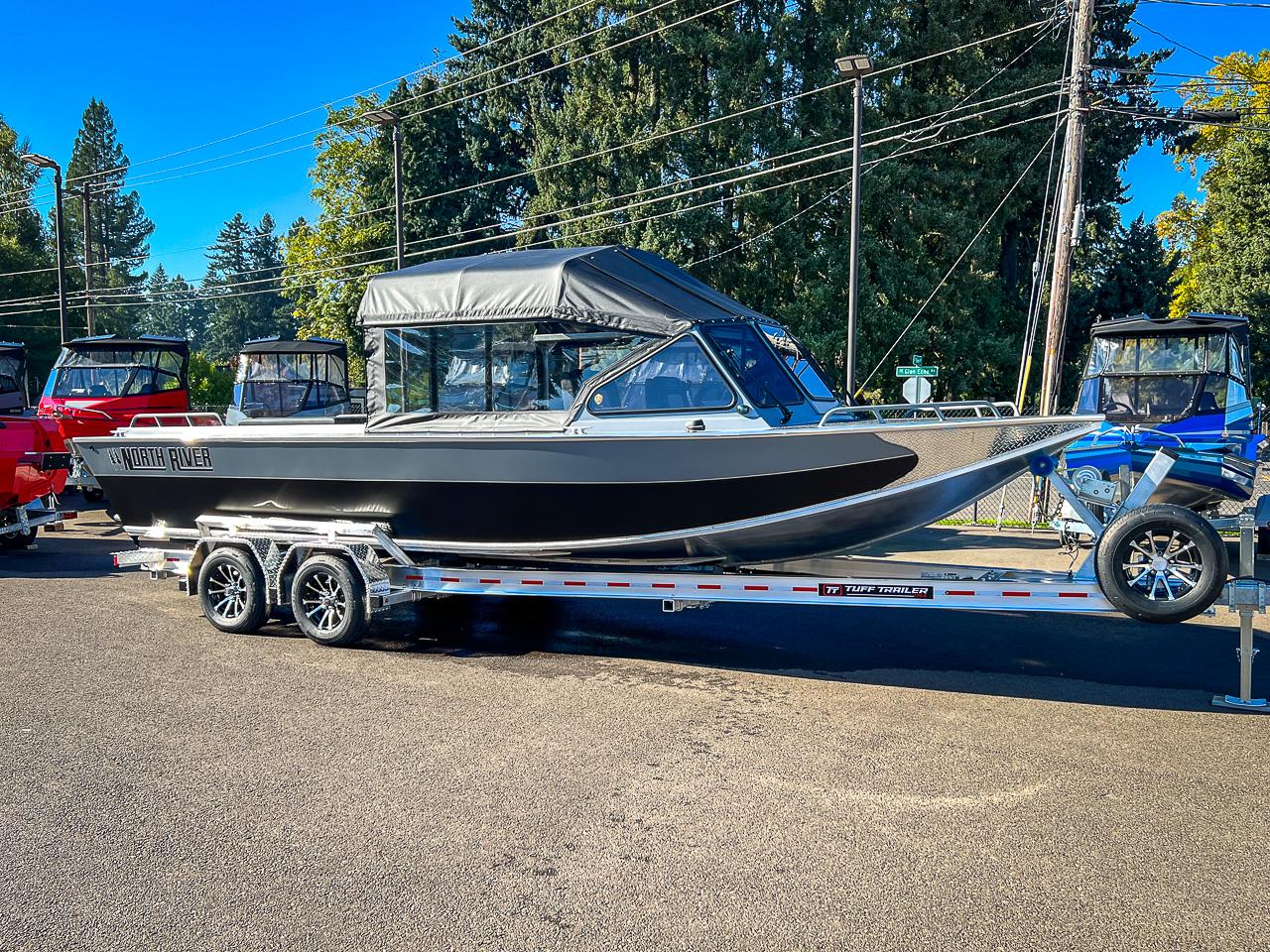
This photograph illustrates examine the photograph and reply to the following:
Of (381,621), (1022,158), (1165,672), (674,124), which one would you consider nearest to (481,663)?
(381,621)

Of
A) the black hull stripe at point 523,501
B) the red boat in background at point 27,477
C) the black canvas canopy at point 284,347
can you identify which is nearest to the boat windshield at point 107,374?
the black canvas canopy at point 284,347

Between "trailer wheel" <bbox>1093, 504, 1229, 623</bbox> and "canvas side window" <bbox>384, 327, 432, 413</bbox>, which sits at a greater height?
"canvas side window" <bbox>384, 327, 432, 413</bbox>

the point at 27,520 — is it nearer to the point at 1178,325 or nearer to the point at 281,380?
the point at 281,380

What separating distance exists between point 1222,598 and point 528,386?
4.59 metres

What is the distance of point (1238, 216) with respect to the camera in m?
33.8

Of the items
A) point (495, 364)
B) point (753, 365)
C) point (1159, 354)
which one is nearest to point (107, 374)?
point (495, 364)

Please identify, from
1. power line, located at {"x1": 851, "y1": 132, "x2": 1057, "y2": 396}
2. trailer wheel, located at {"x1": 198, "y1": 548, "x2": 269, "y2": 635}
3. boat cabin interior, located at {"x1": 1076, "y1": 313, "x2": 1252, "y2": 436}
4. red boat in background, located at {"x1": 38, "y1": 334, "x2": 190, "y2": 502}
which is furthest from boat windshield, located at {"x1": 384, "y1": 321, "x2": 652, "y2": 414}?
power line, located at {"x1": 851, "y1": 132, "x2": 1057, "y2": 396}

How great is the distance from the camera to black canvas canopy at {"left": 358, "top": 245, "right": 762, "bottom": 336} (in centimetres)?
698

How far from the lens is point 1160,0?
1577 cm

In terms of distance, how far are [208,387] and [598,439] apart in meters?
35.8

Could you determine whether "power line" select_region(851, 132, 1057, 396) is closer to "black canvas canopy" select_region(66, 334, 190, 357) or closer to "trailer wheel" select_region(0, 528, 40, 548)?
"black canvas canopy" select_region(66, 334, 190, 357)

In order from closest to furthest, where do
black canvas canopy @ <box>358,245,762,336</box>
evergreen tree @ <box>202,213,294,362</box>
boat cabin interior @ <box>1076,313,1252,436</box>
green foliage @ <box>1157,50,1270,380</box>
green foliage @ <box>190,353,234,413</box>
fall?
black canvas canopy @ <box>358,245,762,336</box> → boat cabin interior @ <box>1076,313,1252,436</box> → green foliage @ <box>1157,50,1270,380</box> → green foliage @ <box>190,353,234,413</box> → evergreen tree @ <box>202,213,294,362</box>

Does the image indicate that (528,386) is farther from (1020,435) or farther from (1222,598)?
(1222,598)

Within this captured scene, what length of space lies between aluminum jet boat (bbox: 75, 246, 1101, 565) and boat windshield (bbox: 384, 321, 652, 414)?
0.02 m
